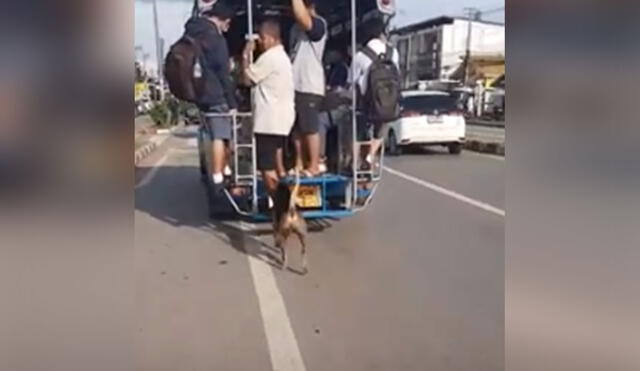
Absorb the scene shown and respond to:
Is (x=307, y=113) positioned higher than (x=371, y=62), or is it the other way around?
(x=371, y=62)

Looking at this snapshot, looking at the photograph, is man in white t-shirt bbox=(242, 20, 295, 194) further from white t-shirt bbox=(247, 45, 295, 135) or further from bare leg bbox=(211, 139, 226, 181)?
bare leg bbox=(211, 139, 226, 181)

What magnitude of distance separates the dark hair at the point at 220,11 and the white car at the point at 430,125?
10.1 m

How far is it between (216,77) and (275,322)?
2.80 m

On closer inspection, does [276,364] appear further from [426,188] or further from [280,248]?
[426,188]

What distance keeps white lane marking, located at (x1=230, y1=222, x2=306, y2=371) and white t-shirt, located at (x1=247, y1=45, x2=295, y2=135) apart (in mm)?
1309

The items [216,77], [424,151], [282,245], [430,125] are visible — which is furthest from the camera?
[424,151]

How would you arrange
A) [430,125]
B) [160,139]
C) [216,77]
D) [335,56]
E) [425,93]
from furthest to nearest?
[160,139] < [425,93] < [430,125] < [335,56] < [216,77]

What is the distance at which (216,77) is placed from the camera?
6441mm

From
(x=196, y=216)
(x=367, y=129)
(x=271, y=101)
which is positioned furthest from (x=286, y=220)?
(x=196, y=216)

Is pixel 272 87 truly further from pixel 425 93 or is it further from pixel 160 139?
pixel 160 139

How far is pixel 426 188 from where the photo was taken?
34.9 ft

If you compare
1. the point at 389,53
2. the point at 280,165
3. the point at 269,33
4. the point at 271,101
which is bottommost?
the point at 280,165

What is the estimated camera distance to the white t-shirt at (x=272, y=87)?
617cm
